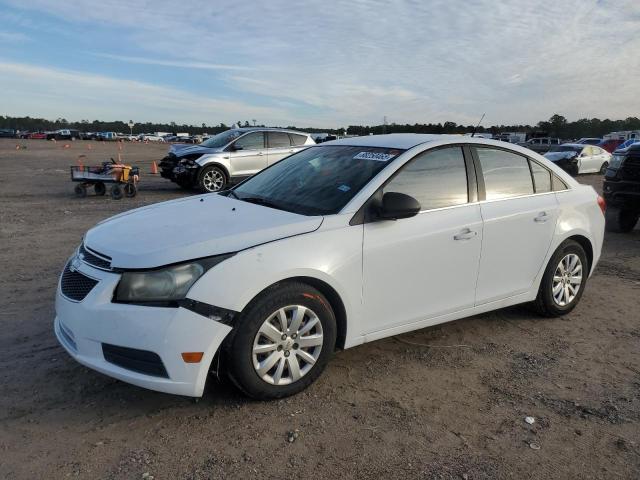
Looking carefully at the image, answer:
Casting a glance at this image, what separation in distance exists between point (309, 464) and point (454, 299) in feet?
6.06

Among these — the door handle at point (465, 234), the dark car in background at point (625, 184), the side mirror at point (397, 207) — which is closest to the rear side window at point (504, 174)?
the door handle at point (465, 234)

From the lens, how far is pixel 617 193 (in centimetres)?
923

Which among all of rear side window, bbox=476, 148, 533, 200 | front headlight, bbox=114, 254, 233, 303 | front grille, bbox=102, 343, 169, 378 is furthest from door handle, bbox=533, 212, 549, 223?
front grille, bbox=102, 343, 169, 378

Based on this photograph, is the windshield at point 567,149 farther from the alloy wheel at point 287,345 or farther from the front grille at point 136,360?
the front grille at point 136,360

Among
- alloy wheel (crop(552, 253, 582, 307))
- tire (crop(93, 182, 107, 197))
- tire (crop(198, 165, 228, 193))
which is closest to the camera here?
alloy wheel (crop(552, 253, 582, 307))

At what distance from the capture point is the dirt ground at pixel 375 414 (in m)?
2.79

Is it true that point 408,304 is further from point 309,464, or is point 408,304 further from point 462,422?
point 309,464

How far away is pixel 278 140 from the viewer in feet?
47.3

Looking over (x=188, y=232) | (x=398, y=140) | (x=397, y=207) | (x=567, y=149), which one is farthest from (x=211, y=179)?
(x=567, y=149)

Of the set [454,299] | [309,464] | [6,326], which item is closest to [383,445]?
[309,464]

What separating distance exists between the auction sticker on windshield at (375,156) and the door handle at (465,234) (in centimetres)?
78

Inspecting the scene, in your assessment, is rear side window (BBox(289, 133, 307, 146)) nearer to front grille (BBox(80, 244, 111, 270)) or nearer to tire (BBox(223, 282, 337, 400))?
front grille (BBox(80, 244, 111, 270))

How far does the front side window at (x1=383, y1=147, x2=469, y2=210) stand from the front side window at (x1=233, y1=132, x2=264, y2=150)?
10.5 meters

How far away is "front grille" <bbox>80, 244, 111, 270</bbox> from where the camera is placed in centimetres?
317
